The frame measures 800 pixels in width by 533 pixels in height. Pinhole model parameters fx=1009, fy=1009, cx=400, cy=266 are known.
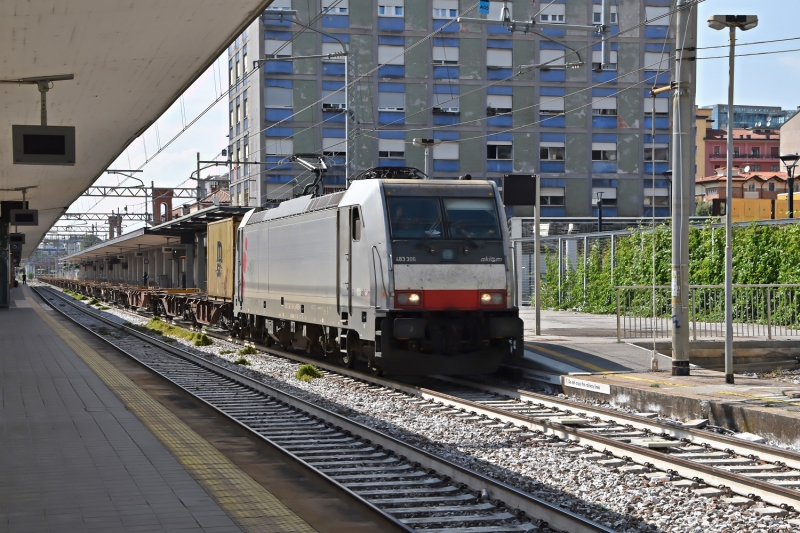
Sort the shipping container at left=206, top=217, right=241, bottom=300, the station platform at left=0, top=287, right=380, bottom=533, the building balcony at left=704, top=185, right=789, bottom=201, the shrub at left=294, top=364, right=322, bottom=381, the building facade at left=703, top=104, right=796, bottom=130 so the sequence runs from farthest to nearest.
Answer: the building facade at left=703, top=104, right=796, bottom=130 → the building balcony at left=704, top=185, right=789, bottom=201 → the shipping container at left=206, top=217, right=241, bottom=300 → the shrub at left=294, top=364, right=322, bottom=381 → the station platform at left=0, top=287, right=380, bottom=533

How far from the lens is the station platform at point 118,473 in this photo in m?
7.04

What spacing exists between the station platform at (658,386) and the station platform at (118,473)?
17.9 ft

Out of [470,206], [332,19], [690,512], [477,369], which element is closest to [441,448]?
[690,512]

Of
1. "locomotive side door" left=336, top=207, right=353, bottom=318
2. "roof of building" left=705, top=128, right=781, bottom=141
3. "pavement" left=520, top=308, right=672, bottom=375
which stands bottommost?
"pavement" left=520, top=308, right=672, bottom=375

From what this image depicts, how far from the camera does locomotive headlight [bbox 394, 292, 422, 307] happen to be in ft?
51.0

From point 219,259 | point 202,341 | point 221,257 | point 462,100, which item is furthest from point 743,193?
point 202,341

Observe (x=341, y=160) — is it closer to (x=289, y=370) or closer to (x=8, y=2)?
(x=289, y=370)

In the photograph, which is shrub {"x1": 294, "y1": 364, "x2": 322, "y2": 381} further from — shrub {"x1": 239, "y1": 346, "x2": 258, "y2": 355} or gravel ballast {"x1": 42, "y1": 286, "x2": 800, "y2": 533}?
shrub {"x1": 239, "y1": 346, "x2": 258, "y2": 355}

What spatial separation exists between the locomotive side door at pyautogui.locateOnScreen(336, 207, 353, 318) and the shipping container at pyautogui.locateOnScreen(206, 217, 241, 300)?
32.7 ft

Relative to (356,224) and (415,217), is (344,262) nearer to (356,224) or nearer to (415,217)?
(356,224)

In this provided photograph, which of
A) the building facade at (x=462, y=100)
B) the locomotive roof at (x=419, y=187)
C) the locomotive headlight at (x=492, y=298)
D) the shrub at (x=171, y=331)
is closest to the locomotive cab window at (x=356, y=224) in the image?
the locomotive roof at (x=419, y=187)

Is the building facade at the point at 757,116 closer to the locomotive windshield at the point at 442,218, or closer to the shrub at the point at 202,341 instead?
the shrub at the point at 202,341

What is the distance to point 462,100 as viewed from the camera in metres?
62.9

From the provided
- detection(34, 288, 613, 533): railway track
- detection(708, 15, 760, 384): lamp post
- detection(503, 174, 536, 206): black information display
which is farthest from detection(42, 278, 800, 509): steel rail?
detection(503, 174, 536, 206): black information display
